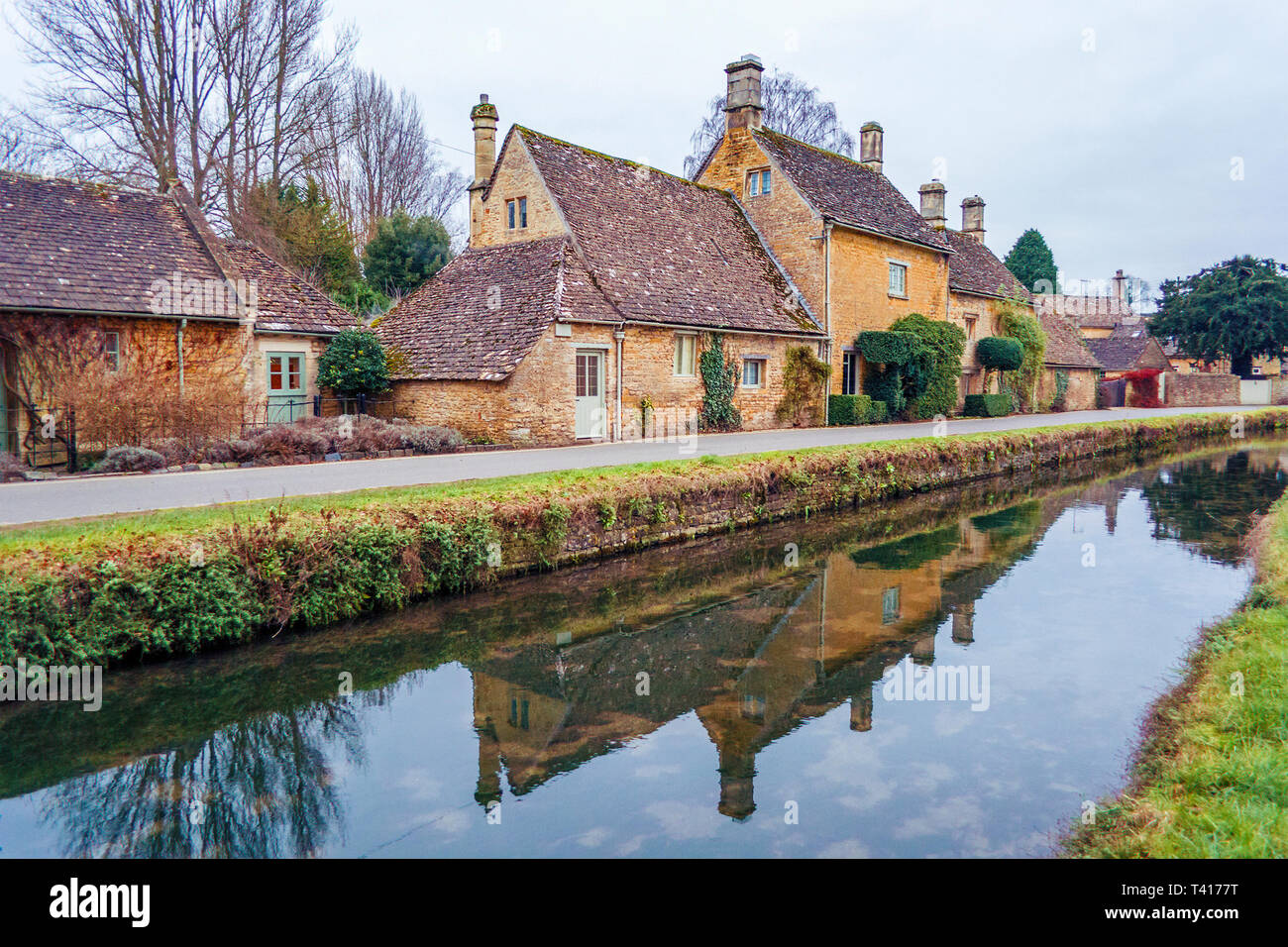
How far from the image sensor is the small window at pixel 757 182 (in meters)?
27.3

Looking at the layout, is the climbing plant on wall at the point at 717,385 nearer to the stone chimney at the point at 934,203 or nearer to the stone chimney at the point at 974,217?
the stone chimney at the point at 934,203

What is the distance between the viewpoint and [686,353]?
21688mm

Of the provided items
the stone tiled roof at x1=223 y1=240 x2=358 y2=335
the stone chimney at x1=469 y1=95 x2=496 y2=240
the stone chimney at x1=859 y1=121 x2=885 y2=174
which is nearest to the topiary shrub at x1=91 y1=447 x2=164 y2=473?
the stone tiled roof at x1=223 y1=240 x2=358 y2=335

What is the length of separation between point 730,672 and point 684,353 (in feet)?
48.2

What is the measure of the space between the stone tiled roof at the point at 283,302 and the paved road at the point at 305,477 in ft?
20.3

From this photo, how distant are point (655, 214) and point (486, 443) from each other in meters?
9.57

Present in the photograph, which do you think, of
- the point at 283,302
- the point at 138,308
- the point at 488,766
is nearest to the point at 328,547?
the point at 488,766

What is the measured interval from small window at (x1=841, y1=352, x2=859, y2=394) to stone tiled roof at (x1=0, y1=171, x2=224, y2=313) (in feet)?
57.5

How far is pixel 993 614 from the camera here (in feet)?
31.3

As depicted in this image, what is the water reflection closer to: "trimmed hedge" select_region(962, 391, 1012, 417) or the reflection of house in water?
the reflection of house in water

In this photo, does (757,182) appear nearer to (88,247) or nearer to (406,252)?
(406,252)

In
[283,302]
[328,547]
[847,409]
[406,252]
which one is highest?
[406,252]

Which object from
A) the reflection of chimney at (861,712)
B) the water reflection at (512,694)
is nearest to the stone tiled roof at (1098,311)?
the water reflection at (512,694)
